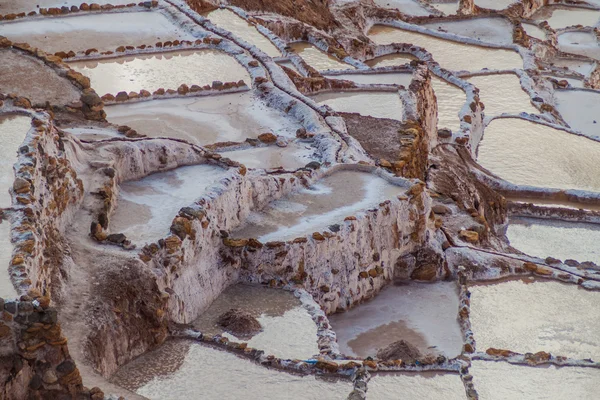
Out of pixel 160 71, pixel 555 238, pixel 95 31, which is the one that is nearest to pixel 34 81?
pixel 160 71

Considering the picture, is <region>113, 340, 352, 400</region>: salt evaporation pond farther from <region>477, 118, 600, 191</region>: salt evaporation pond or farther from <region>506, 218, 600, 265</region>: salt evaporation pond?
<region>477, 118, 600, 191</region>: salt evaporation pond

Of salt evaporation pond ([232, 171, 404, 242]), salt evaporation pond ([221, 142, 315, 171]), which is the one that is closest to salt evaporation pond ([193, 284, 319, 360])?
salt evaporation pond ([232, 171, 404, 242])

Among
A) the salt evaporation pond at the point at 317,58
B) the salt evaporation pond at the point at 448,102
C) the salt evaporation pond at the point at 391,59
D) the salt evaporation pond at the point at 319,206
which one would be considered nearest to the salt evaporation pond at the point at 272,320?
the salt evaporation pond at the point at 319,206

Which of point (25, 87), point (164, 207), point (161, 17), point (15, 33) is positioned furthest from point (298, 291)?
point (161, 17)

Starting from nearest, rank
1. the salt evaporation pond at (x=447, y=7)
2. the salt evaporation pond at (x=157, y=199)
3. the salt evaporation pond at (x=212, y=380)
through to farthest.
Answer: the salt evaporation pond at (x=212, y=380) → the salt evaporation pond at (x=157, y=199) → the salt evaporation pond at (x=447, y=7)

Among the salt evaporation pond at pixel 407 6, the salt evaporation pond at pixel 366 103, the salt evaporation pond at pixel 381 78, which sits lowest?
the salt evaporation pond at pixel 407 6

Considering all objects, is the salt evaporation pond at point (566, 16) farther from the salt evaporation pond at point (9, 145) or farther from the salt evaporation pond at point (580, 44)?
the salt evaporation pond at point (9, 145)
